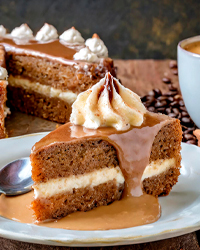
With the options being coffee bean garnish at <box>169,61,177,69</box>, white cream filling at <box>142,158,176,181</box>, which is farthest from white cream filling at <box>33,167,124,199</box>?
coffee bean garnish at <box>169,61,177,69</box>

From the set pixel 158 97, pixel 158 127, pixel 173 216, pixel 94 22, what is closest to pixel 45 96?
pixel 158 97

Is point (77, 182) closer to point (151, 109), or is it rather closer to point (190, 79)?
point (190, 79)

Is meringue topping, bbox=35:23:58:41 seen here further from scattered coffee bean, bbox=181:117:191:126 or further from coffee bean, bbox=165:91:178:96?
scattered coffee bean, bbox=181:117:191:126

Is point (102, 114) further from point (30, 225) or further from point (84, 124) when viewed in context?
point (30, 225)

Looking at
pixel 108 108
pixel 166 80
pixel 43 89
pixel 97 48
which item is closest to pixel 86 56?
pixel 97 48

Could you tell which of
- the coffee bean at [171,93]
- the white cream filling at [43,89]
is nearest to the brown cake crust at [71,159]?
the white cream filling at [43,89]

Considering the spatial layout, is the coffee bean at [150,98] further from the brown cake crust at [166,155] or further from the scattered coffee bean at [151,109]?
the brown cake crust at [166,155]
